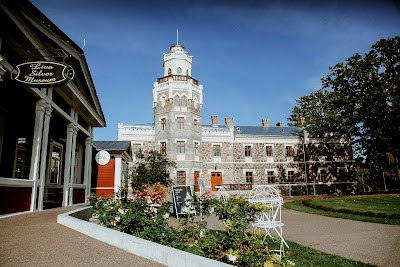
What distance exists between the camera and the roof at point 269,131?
3325 centimetres

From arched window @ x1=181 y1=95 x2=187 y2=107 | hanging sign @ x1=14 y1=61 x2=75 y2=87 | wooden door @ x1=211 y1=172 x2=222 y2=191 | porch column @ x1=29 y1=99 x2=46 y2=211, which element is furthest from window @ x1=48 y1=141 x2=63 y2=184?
wooden door @ x1=211 y1=172 x2=222 y2=191

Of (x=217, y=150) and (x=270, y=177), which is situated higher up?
(x=217, y=150)

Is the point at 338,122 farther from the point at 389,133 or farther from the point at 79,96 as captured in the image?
the point at 79,96

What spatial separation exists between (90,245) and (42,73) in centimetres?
359

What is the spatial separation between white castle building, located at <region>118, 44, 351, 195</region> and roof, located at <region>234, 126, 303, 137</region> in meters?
0.12

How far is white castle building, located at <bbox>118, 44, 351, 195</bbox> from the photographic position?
28625mm

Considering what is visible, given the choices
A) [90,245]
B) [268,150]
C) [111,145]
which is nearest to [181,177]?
[268,150]

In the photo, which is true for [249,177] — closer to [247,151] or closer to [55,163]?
[247,151]

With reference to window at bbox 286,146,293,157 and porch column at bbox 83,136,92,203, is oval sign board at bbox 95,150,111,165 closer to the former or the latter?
porch column at bbox 83,136,92,203

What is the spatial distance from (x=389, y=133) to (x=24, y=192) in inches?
1054

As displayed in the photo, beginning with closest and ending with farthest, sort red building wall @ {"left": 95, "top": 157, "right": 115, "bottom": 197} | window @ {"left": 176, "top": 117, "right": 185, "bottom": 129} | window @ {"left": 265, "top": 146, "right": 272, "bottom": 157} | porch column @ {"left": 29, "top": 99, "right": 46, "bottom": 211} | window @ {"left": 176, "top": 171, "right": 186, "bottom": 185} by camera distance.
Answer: porch column @ {"left": 29, "top": 99, "right": 46, "bottom": 211}
red building wall @ {"left": 95, "top": 157, "right": 115, "bottom": 197}
window @ {"left": 176, "top": 171, "right": 186, "bottom": 185}
window @ {"left": 176, "top": 117, "right": 185, "bottom": 129}
window @ {"left": 265, "top": 146, "right": 272, "bottom": 157}

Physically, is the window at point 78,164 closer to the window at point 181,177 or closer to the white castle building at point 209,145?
the white castle building at point 209,145

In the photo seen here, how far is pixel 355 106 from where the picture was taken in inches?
1016

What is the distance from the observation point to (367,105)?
24719mm
